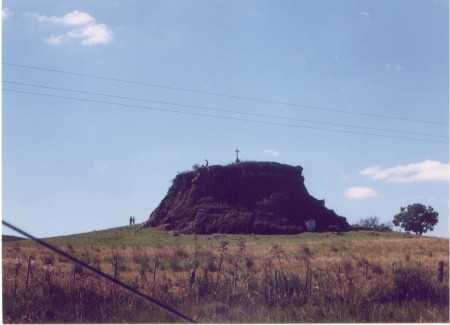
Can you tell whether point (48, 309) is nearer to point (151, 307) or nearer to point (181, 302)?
point (151, 307)

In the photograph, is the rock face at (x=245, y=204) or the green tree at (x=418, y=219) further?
the green tree at (x=418, y=219)

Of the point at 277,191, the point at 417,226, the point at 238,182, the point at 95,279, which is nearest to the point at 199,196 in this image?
the point at 238,182

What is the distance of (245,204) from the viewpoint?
66812 mm

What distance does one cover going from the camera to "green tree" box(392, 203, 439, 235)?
94500 millimetres

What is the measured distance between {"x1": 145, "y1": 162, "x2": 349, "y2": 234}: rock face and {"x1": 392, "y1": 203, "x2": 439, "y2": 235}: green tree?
31.9 meters

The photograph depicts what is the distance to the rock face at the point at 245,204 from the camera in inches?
2424

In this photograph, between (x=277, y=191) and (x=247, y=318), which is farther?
(x=277, y=191)

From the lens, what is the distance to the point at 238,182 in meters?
68.7

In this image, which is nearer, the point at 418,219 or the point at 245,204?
the point at 245,204

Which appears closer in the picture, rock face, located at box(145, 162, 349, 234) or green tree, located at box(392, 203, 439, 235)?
rock face, located at box(145, 162, 349, 234)

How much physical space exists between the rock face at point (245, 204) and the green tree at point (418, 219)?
3188 cm

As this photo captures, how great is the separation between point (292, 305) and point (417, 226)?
9321 cm

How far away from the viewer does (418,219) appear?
9500 centimetres

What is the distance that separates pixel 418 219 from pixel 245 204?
4453 centimetres
